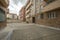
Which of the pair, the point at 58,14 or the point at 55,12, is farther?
the point at 55,12

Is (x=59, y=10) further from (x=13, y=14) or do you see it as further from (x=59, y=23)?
(x=13, y=14)

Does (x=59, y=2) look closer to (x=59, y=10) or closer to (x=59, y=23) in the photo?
(x=59, y=10)

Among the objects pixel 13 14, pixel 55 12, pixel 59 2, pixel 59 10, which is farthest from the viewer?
pixel 13 14

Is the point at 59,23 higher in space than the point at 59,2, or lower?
lower

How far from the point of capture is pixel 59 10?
2402 cm

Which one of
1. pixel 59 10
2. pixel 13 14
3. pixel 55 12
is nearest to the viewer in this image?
pixel 59 10

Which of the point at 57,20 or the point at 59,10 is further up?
the point at 59,10

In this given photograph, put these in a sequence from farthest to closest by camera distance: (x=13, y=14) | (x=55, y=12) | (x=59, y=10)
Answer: (x=13, y=14), (x=55, y=12), (x=59, y=10)

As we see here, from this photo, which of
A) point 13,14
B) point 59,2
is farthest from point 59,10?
point 13,14

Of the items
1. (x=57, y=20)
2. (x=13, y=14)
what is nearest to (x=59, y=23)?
(x=57, y=20)

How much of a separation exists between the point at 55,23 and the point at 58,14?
198 cm

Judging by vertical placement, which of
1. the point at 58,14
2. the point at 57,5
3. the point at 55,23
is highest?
the point at 57,5

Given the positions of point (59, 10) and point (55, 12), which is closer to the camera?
point (59, 10)

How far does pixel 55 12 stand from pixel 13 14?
8552 cm
